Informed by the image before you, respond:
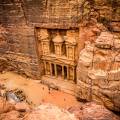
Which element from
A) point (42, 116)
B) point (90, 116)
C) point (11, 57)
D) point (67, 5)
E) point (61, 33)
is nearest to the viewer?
point (42, 116)

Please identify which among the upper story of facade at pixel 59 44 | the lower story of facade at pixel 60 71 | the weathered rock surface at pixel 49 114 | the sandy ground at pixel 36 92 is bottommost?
the sandy ground at pixel 36 92

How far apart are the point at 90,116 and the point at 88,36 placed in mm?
5517

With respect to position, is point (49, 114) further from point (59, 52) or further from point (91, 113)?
point (59, 52)

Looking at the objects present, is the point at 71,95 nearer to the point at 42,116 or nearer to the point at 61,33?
the point at 61,33

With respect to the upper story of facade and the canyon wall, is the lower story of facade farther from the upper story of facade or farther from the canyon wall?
the canyon wall

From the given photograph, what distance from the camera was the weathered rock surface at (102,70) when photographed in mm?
11336

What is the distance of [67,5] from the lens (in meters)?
12.2

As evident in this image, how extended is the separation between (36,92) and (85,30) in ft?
17.1

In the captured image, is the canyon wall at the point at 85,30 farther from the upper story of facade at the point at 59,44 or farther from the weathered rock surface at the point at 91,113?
the weathered rock surface at the point at 91,113

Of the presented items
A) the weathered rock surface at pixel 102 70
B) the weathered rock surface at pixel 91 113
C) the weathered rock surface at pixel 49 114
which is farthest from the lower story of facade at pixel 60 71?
the weathered rock surface at pixel 49 114

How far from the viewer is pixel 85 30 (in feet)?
40.3

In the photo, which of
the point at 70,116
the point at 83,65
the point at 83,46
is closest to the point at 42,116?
the point at 70,116

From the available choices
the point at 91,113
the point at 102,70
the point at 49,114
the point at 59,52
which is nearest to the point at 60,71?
the point at 59,52

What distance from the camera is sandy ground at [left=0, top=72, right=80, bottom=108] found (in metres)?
13.7
